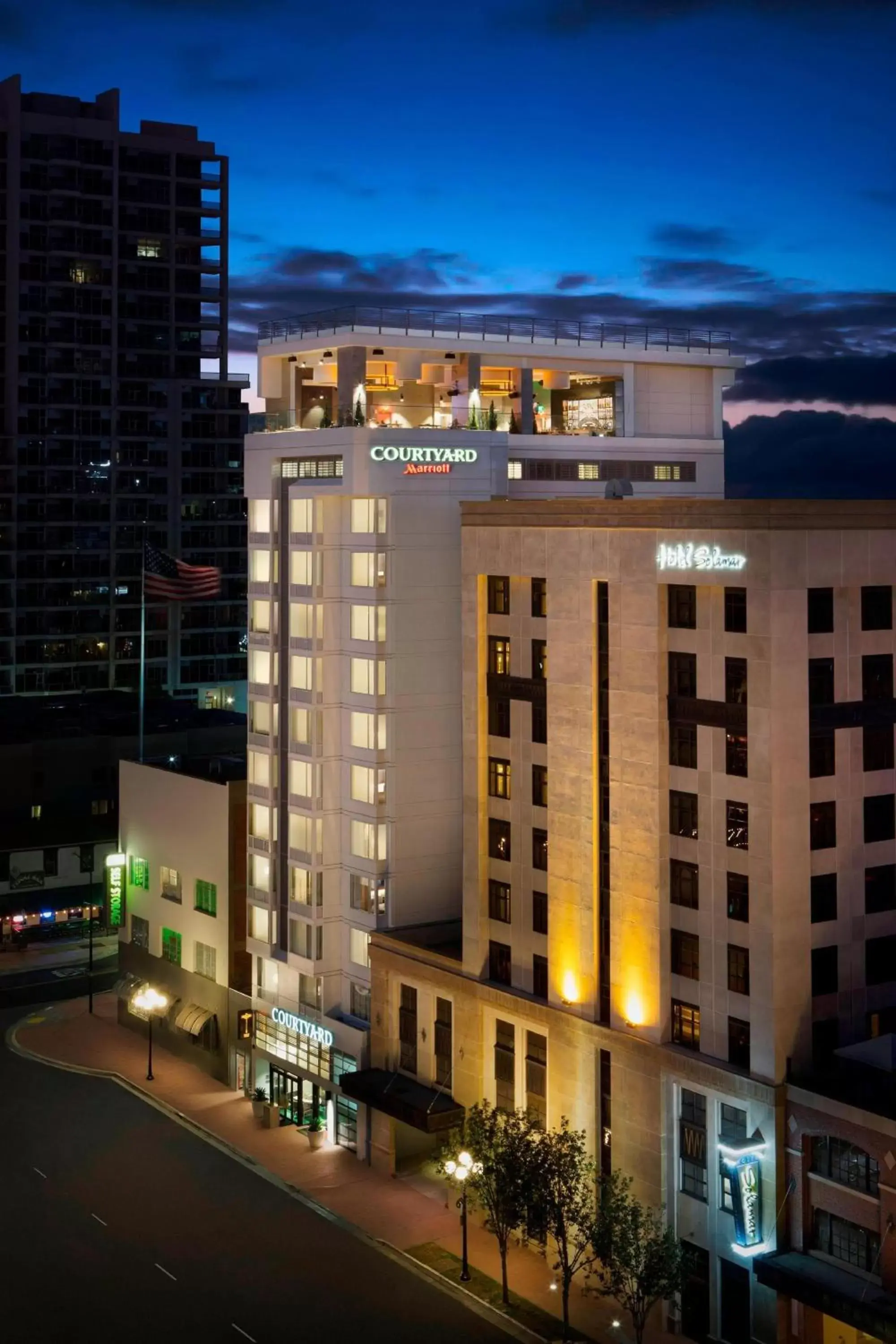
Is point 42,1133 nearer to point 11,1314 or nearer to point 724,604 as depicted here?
point 11,1314

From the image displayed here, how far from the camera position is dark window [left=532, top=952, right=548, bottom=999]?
207 ft

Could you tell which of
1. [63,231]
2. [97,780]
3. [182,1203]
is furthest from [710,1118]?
[63,231]

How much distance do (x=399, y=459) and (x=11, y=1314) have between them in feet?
125

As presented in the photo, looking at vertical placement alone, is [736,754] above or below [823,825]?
above

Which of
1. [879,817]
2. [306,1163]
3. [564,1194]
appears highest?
[879,817]

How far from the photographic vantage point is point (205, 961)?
83.6 meters

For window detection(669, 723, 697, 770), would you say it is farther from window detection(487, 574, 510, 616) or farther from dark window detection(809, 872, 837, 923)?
window detection(487, 574, 510, 616)

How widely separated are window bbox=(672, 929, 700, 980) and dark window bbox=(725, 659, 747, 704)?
28.3ft

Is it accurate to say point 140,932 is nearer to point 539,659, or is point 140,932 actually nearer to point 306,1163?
point 306,1163

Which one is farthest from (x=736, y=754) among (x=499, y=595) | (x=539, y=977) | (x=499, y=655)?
(x=499, y=595)

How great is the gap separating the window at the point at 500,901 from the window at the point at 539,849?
2017 mm

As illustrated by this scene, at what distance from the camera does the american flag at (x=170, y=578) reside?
92.7 m

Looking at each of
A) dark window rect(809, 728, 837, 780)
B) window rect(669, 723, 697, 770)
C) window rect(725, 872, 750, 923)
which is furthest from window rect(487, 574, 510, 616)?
window rect(725, 872, 750, 923)

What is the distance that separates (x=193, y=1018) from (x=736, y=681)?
132 ft
